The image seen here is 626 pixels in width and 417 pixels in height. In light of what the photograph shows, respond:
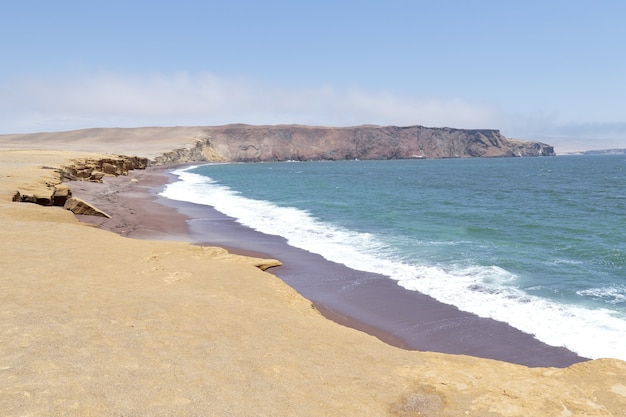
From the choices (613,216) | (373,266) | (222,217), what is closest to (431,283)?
(373,266)

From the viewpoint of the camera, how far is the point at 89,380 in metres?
6.05

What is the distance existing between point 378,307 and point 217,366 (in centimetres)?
778

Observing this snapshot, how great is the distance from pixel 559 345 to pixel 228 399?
869 centimetres

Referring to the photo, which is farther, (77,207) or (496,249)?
(77,207)

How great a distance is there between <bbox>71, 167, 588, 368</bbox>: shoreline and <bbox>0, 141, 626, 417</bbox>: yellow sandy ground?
104 inches

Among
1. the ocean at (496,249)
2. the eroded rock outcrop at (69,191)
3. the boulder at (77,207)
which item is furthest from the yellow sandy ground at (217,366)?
the eroded rock outcrop at (69,191)

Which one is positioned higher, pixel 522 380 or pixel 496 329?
pixel 522 380

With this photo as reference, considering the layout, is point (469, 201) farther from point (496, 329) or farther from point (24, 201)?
point (24, 201)

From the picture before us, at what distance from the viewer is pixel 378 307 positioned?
13.9 meters

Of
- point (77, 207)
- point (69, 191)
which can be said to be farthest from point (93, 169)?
point (77, 207)

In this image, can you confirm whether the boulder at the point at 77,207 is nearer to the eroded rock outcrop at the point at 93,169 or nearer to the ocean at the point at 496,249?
the ocean at the point at 496,249

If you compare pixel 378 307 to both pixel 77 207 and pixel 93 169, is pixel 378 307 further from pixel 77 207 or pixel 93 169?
pixel 93 169

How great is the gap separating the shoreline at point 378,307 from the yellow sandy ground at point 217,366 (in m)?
2.64

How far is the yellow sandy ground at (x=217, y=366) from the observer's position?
590 centimetres
